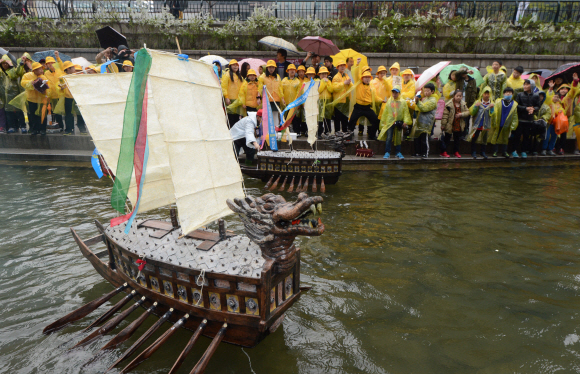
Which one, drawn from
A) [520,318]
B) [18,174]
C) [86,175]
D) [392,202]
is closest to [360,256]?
[520,318]

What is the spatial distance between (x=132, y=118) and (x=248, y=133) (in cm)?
663

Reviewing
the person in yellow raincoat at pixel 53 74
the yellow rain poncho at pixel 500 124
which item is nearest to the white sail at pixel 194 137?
the person in yellow raincoat at pixel 53 74

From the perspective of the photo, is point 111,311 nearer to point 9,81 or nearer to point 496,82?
point 9,81

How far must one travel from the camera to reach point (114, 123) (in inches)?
211

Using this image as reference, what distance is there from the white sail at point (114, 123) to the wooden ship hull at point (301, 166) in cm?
428

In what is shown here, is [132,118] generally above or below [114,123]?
above

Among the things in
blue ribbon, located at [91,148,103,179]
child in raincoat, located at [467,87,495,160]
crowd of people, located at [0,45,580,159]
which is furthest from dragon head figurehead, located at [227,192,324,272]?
child in raincoat, located at [467,87,495,160]

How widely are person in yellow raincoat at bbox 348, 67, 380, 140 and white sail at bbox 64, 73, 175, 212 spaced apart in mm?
8391

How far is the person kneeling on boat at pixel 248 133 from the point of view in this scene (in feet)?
35.0

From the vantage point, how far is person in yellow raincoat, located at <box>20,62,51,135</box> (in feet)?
38.5

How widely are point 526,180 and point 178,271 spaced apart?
10443mm

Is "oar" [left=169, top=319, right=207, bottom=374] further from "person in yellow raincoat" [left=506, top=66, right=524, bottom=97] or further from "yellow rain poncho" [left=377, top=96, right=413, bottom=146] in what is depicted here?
"person in yellow raincoat" [left=506, top=66, right=524, bottom=97]

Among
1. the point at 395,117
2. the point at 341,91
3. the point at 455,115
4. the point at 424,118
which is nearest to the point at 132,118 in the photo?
the point at 341,91

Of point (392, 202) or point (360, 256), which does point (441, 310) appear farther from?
point (392, 202)
